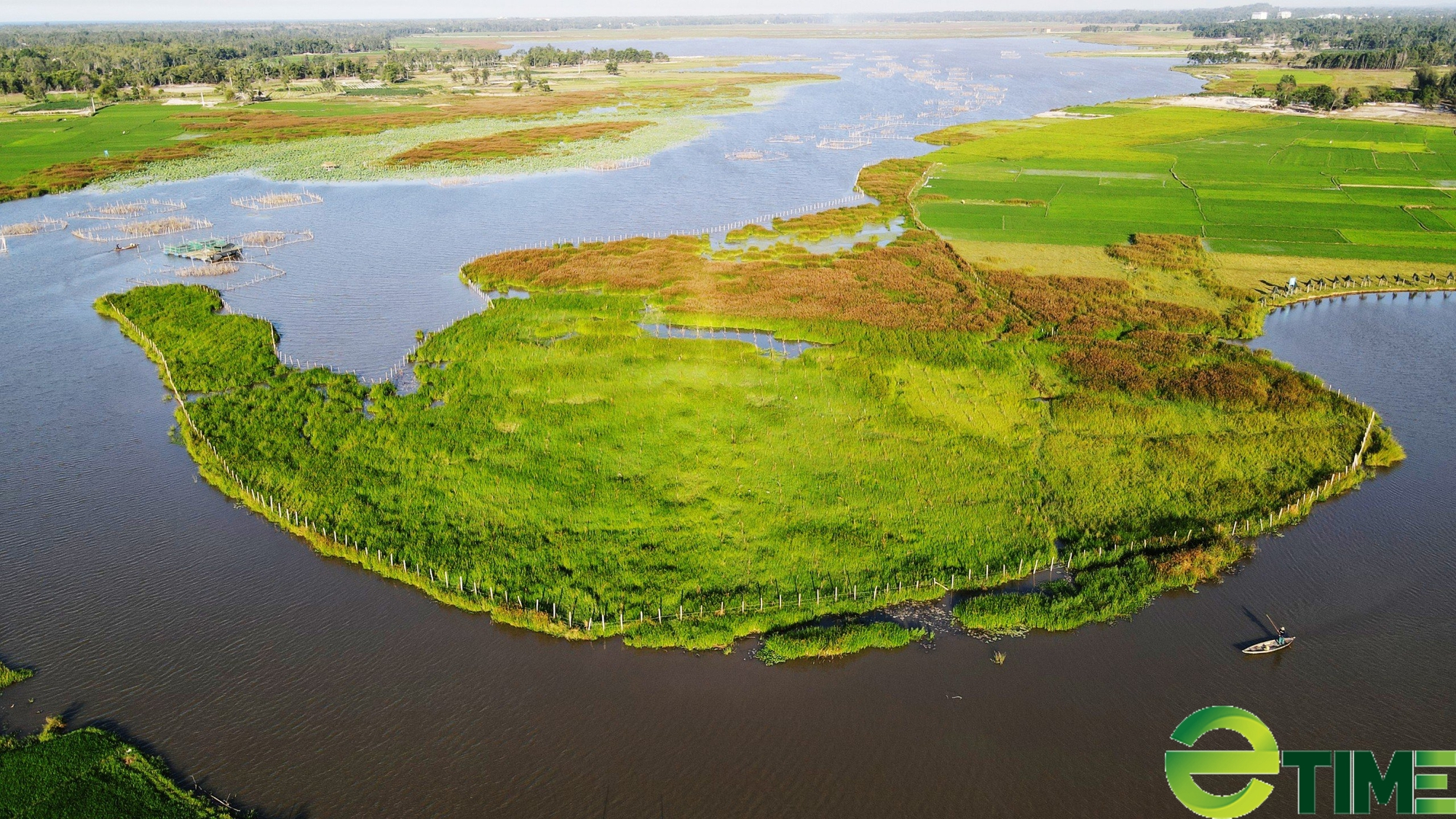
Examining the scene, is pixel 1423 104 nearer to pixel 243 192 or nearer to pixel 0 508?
pixel 243 192

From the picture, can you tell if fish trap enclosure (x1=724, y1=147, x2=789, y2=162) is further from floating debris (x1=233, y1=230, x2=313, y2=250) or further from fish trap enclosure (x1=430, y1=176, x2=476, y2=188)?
floating debris (x1=233, y1=230, x2=313, y2=250)

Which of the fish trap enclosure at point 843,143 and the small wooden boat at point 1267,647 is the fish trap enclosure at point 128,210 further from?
the small wooden boat at point 1267,647

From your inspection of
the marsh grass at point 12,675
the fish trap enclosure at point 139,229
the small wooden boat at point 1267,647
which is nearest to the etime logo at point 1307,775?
the small wooden boat at point 1267,647

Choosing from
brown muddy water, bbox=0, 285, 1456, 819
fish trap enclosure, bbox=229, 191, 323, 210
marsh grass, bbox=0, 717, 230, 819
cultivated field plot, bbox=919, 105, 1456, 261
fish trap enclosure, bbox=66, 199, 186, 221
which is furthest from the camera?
fish trap enclosure, bbox=229, 191, 323, 210

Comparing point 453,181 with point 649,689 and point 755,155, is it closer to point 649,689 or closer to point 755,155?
point 755,155

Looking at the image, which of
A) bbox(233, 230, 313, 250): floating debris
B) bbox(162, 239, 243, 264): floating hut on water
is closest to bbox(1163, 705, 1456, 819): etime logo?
bbox(162, 239, 243, 264): floating hut on water

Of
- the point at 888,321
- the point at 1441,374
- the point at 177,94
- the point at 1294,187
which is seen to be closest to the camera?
the point at 1441,374

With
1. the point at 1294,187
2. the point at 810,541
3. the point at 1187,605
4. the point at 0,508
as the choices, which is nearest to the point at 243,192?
the point at 0,508
